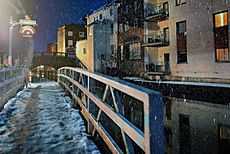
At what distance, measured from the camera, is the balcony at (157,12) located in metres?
24.7

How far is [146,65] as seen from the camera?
2653 centimetres

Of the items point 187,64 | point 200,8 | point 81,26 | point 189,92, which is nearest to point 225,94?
point 189,92

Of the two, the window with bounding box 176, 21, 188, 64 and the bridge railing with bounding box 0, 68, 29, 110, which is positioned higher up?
→ the window with bounding box 176, 21, 188, 64

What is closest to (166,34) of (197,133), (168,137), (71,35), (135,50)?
(135,50)

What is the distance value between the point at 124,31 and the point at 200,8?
50.9 ft

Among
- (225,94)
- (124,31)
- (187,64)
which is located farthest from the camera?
(124,31)

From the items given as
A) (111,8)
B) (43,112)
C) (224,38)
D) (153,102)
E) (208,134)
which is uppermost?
(111,8)

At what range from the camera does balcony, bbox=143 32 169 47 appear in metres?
24.4

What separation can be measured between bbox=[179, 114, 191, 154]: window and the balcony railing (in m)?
15.1

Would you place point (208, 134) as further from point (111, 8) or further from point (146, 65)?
point (111, 8)

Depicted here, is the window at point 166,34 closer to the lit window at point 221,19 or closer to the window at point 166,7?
the window at point 166,7

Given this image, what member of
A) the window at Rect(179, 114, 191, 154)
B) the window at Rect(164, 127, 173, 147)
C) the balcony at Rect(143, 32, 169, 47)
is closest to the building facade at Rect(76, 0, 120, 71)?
the balcony at Rect(143, 32, 169, 47)

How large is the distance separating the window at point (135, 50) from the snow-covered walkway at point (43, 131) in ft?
75.9

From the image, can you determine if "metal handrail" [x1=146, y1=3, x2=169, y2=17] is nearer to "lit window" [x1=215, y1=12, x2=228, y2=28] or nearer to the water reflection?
"lit window" [x1=215, y1=12, x2=228, y2=28]
